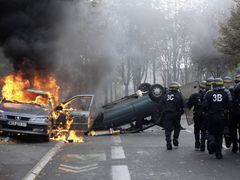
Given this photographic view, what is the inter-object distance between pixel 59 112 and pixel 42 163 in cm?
577

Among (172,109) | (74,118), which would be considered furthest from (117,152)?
(74,118)

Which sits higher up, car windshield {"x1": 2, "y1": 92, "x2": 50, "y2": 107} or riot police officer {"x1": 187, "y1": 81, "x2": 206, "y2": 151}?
car windshield {"x1": 2, "y1": 92, "x2": 50, "y2": 107}

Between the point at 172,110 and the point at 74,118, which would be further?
the point at 74,118

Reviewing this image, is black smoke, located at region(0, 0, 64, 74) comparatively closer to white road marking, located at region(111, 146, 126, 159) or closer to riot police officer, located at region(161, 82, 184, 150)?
white road marking, located at region(111, 146, 126, 159)

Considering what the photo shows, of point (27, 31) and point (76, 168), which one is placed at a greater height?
point (27, 31)

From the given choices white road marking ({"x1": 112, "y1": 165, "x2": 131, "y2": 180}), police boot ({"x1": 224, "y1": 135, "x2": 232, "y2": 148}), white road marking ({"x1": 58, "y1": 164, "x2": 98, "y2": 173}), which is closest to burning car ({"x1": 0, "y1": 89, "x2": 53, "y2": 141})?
white road marking ({"x1": 58, "y1": 164, "x2": 98, "y2": 173})

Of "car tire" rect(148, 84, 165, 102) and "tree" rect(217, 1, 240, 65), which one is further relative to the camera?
"tree" rect(217, 1, 240, 65)

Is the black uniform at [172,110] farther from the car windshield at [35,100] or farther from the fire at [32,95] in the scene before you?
the car windshield at [35,100]

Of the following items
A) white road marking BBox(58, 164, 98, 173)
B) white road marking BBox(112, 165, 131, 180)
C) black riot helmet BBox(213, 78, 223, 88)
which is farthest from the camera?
black riot helmet BBox(213, 78, 223, 88)

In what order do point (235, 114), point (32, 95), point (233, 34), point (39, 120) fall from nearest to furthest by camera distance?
point (235, 114)
point (39, 120)
point (32, 95)
point (233, 34)

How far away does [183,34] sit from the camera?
31.2m

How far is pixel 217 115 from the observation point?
30.3 ft

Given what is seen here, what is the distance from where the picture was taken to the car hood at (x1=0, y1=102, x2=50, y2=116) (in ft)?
40.7

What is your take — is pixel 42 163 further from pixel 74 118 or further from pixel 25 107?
pixel 74 118
